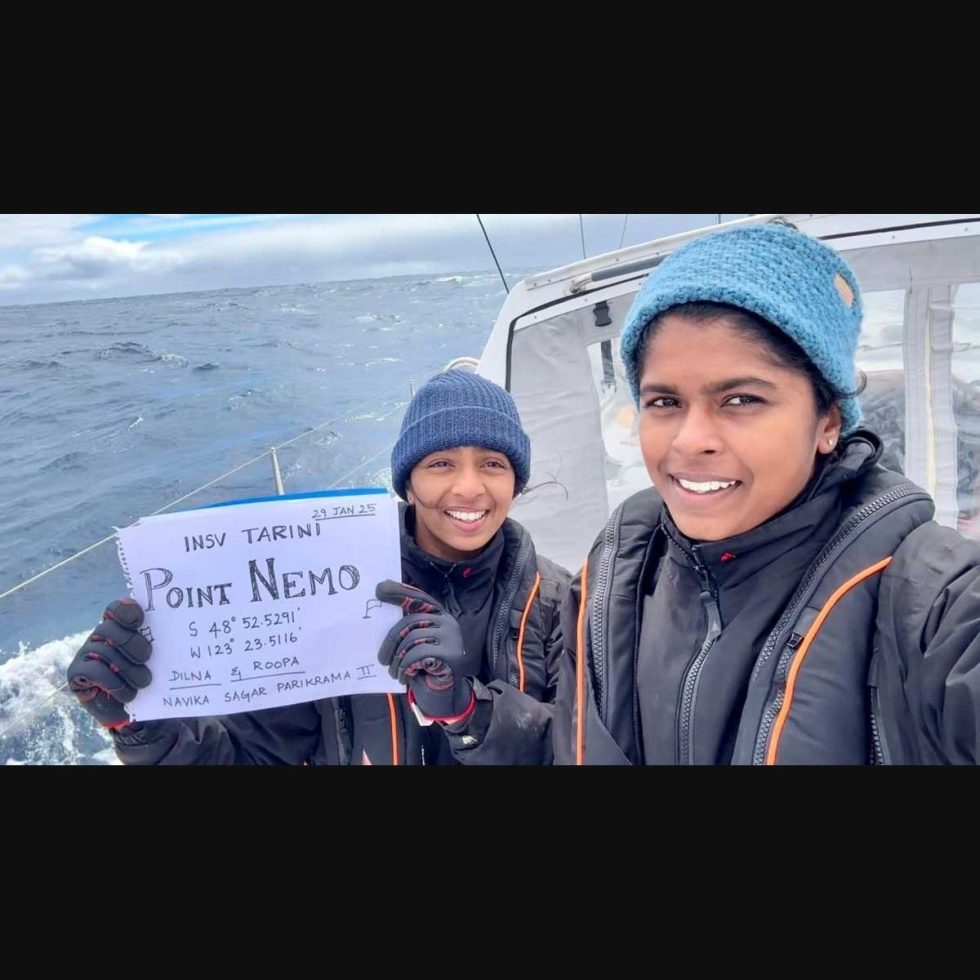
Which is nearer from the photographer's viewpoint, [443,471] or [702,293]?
[702,293]

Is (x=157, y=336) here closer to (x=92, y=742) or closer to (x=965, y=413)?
(x=92, y=742)

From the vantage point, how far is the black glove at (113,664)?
3.91ft

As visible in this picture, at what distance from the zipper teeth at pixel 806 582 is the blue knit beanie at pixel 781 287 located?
15 cm

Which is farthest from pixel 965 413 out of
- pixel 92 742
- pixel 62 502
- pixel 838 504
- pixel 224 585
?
pixel 62 502

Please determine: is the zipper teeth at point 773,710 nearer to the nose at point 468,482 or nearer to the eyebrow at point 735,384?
the eyebrow at point 735,384

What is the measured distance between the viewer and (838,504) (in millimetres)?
1077

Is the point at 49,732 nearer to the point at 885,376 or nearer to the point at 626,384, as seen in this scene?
the point at 626,384

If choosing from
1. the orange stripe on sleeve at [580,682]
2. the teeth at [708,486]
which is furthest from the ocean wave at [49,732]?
the teeth at [708,486]

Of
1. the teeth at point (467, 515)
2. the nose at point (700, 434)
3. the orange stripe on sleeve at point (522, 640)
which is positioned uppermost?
the teeth at point (467, 515)

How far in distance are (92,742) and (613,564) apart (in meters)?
4.37

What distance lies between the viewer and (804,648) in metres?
0.97

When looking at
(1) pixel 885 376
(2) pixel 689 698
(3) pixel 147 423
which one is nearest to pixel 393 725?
(2) pixel 689 698

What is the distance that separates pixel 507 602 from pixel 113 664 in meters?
0.78

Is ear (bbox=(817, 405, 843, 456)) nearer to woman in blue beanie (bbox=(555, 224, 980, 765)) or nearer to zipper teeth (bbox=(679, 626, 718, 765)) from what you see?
woman in blue beanie (bbox=(555, 224, 980, 765))
